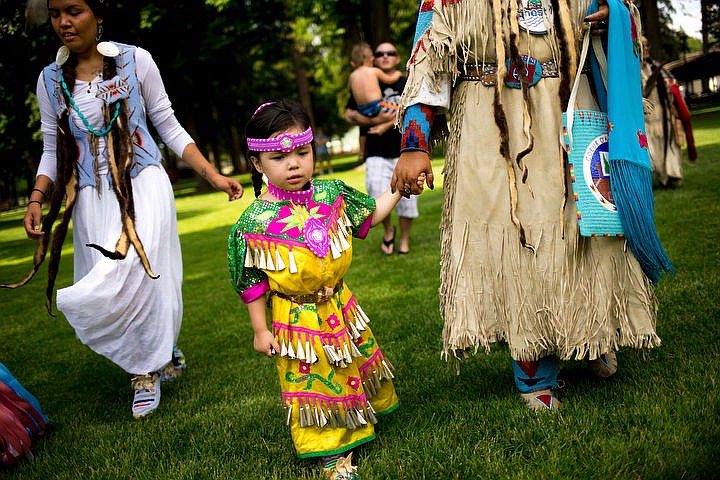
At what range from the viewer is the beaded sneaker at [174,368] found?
13.9 ft

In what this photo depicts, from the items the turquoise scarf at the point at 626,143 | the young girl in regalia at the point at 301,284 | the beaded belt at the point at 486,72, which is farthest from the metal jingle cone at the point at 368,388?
the beaded belt at the point at 486,72

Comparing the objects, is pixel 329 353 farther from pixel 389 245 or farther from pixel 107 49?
pixel 389 245

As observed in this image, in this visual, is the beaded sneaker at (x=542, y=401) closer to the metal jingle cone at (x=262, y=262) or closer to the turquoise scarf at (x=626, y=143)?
the turquoise scarf at (x=626, y=143)

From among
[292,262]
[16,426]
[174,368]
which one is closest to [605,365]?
[292,262]

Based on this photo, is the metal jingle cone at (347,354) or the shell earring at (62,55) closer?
the metal jingle cone at (347,354)

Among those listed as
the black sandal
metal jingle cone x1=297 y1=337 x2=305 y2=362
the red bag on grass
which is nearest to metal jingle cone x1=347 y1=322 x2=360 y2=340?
metal jingle cone x1=297 y1=337 x2=305 y2=362

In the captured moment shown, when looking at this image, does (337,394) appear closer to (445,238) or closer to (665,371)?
(445,238)

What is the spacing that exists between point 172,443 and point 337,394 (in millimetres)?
1048

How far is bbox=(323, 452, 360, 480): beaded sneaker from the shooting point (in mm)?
2617

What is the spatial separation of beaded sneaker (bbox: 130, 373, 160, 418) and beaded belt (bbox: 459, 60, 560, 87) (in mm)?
2406

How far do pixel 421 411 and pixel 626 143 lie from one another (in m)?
1.49

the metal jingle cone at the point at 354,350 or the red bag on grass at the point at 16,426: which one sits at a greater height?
the metal jingle cone at the point at 354,350

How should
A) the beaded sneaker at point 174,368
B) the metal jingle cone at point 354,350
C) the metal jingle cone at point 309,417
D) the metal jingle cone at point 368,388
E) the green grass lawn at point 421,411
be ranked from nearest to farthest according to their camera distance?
the green grass lawn at point 421,411 < the metal jingle cone at point 309,417 < the metal jingle cone at point 354,350 < the metal jingle cone at point 368,388 < the beaded sneaker at point 174,368

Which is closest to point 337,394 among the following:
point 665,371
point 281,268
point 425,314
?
point 281,268
